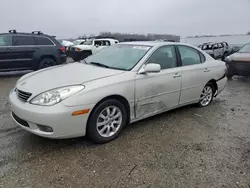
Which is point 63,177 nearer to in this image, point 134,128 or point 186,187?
point 186,187

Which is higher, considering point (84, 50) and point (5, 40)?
point (5, 40)

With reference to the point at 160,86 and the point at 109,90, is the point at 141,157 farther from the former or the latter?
the point at 160,86

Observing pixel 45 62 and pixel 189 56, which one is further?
pixel 45 62

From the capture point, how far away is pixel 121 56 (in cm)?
408

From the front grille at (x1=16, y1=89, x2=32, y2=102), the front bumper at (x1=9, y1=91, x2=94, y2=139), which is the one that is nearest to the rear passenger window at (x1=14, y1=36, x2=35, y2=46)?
the front grille at (x1=16, y1=89, x2=32, y2=102)

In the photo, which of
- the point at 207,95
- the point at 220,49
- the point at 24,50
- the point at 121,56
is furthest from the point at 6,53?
the point at 220,49

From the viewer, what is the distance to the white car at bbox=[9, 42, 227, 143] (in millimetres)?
2947

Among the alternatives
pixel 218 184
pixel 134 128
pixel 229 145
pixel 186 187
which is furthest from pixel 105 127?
pixel 229 145

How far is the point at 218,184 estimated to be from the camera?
2.53m

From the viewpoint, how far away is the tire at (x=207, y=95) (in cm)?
507

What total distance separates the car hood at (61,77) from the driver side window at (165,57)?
2.55 feet

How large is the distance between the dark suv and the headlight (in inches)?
252

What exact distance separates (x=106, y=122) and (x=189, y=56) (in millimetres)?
2356

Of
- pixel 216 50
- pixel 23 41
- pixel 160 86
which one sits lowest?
pixel 160 86
